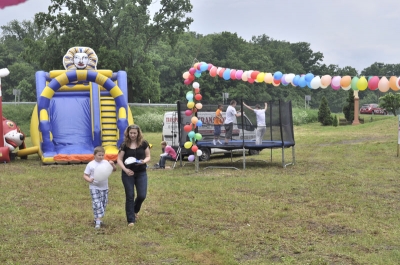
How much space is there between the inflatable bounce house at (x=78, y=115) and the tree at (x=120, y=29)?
23925mm

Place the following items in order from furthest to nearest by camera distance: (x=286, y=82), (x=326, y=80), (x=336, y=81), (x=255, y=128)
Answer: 1. (x=255, y=128)
2. (x=286, y=82)
3. (x=326, y=80)
4. (x=336, y=81)

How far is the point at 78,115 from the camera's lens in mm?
18156

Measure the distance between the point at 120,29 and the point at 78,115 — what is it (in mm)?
28894

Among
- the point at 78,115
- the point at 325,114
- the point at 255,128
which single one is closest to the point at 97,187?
the point at 255,128

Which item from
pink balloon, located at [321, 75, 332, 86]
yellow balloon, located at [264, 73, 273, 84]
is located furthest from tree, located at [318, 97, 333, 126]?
pink balloon, located at [321, 75, 332, 86]

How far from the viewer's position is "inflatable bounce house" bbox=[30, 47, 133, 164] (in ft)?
55.3

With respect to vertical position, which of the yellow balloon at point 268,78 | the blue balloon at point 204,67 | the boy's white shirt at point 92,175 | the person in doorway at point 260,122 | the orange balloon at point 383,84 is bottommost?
the boy's white shirt at point 92,175

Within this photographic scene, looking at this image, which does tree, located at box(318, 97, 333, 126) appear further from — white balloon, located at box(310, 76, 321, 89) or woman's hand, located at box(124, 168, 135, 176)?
woman's hand, located at box(124, 168, 135, 176)

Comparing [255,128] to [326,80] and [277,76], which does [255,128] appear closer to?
[277,76]

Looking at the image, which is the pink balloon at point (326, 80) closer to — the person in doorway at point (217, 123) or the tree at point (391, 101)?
the person in doorway at point (217, 123)

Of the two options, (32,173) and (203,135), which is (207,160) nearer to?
(203,135)

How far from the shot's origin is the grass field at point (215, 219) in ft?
20.7

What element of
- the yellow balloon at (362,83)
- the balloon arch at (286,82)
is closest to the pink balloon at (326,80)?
the balloon arch at (286,82)

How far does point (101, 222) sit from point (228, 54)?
64917mm
